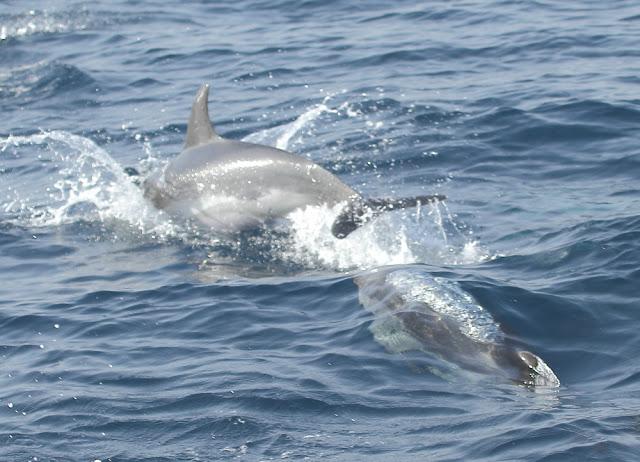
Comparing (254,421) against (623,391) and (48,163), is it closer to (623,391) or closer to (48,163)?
(623,391)

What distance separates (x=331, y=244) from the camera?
12484mm

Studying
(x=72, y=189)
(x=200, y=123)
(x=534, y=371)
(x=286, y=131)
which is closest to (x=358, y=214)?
(x=200, y=123)

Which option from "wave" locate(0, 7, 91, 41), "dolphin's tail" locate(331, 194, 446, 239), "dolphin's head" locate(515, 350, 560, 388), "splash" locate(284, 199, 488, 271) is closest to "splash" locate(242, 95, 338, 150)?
"splash" locate(284, 199, 488, 271)

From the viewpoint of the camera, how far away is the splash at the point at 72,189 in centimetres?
1395

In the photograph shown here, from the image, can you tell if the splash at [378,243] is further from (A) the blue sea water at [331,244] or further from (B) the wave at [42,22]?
(B) the wave at [42,22]

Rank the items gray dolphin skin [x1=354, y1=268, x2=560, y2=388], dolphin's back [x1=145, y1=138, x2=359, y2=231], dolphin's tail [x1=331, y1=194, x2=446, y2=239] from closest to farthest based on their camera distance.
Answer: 1. gray dolphin skin [x1=354, y1=268, x2=560, y2=388]
2. dolphin's tail [x1=331, y1=194, x2=446, y2=239]
3. dolphin's back [x1=145, y1=138, x2=359, y2=231]

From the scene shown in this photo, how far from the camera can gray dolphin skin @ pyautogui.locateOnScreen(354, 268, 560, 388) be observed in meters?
9.01

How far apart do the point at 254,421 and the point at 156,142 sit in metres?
8.94

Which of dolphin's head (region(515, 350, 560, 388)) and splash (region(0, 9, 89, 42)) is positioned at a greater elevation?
splash (region(0, 9, 89, 42))

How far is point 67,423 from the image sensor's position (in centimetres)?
854

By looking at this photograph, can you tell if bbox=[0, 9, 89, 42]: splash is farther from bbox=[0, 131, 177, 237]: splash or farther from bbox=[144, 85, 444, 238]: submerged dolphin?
bbox=[144, 85, 444, 238]: submerged dolphin

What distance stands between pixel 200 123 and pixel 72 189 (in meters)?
2.40

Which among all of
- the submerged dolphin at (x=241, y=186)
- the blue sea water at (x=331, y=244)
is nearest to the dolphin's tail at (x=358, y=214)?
the submerged dolphin at (x=241, y=186)

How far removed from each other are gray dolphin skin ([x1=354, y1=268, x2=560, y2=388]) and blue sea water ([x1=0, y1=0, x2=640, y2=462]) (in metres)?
0.06
